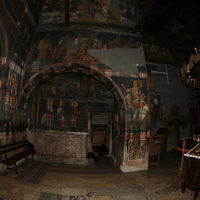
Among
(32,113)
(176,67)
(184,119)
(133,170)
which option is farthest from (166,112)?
(32,113)

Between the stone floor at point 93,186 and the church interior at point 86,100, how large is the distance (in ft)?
0.10

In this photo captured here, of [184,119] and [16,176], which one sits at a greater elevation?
[184,119]

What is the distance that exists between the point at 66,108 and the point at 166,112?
658 centimetres

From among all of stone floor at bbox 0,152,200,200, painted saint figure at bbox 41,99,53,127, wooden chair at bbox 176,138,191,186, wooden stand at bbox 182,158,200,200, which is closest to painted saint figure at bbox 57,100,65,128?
painted saint figure at bbox 41,99,53,127

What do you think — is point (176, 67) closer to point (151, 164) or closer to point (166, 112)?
point (166, 112)

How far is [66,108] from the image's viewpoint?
8750 millimetres

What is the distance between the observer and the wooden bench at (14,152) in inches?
209

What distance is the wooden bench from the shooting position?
5.31 metres

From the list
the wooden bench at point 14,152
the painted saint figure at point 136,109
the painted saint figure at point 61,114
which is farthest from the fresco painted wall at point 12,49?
the painted saint figure at point 136,109

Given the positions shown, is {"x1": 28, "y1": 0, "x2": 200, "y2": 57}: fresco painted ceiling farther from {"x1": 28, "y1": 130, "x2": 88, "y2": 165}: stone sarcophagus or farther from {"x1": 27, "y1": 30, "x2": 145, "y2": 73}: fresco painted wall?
{"x1": 28, "y1": 130, "x2": 88, "y2": 165}: stone sarcophagus

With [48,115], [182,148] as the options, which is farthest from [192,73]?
[48,115]

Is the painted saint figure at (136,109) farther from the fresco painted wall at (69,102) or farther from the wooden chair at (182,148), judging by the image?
the fresco painted wall at (69,102)

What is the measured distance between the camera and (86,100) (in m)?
9.04

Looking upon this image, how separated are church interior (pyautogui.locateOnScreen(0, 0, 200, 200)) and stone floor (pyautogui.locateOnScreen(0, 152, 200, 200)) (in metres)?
0.03
